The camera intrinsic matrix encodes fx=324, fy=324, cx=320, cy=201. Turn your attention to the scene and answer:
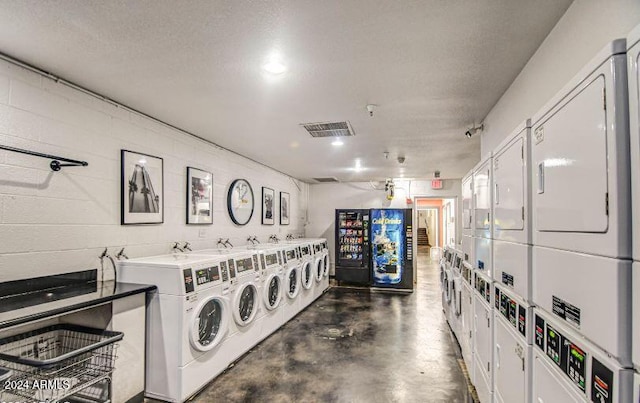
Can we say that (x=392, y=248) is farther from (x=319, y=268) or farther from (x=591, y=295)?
(x=591, y=295)

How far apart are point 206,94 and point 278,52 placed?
967 mm

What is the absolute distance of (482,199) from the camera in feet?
7.75

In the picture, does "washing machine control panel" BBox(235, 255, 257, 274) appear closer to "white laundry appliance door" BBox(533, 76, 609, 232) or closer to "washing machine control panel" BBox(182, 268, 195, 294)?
"washing machine control panel" BBox(182, 268, 195, 294)

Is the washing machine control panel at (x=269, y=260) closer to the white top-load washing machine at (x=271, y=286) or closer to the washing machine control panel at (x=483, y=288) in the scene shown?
the white top-load washing machine at (x=271, y=286)

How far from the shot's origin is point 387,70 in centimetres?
226

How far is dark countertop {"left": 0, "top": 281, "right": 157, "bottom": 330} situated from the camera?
5.68 feet

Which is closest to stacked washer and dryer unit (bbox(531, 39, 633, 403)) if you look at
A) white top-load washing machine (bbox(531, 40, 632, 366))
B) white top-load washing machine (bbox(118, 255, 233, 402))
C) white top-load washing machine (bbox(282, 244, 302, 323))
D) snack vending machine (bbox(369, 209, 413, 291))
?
white top-load washing machine (bbox(531, 40, 632, 366))

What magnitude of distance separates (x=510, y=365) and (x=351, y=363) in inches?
78.7

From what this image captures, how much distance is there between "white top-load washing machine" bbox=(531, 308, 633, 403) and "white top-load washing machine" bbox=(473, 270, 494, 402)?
2.59ft

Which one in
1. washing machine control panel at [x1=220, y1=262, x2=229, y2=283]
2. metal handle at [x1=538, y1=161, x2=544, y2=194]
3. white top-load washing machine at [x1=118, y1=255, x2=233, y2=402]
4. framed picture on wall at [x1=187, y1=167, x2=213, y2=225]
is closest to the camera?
metal handle at [x1=538, y1=161, x2=544, y2=194]

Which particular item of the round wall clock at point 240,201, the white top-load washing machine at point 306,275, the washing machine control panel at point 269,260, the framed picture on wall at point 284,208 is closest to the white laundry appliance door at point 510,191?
the washing machine control panel at point 269,260

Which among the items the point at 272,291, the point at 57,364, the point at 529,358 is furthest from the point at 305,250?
the point at 529,358

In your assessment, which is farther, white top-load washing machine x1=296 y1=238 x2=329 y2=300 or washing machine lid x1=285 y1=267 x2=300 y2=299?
white top-load washing machine x1=296 y1=238 x2=329 y2=300

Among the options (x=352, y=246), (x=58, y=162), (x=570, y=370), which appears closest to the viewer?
(x=570, y=370)
